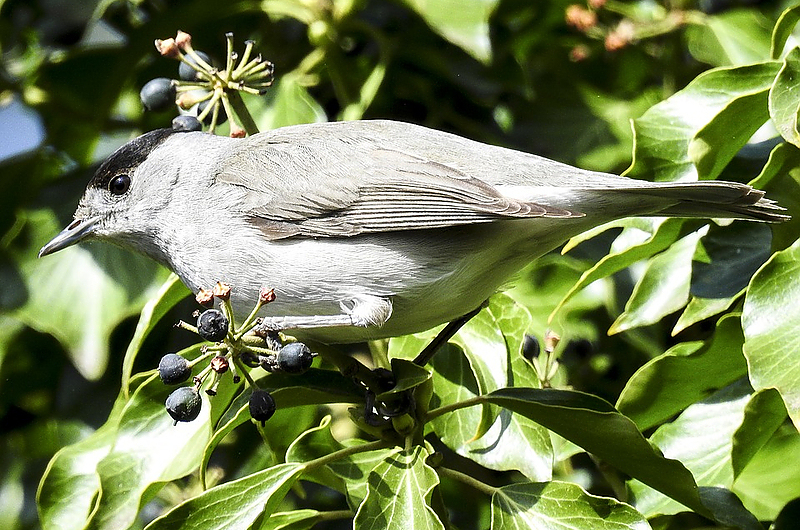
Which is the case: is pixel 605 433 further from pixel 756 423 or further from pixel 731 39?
pixel 731 39

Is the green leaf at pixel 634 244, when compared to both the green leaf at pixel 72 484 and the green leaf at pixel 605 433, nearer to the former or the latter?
the green leaf at pixel 605 433

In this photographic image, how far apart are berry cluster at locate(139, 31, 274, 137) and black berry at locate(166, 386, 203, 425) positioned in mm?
861

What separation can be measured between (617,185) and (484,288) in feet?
1.62

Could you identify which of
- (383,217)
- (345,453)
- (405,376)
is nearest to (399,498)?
(345,453)

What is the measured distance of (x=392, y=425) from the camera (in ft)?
8.50

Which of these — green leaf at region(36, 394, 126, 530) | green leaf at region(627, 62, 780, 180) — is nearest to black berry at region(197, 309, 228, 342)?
green leaf at region(36, 394, 126, 530)

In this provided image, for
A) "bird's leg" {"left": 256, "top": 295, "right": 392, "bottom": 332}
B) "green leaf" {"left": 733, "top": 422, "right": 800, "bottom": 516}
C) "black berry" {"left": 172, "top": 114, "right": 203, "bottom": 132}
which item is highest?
"black berry" {"left": 172, "top": 114, "right": 203, "bottom": 132}

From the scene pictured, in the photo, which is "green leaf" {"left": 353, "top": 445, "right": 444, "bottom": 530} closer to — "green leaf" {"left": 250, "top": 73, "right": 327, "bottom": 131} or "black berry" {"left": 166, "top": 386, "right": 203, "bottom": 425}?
"black berry" {"left": 166, "top": 386, "right": 203, "bottom": 425}

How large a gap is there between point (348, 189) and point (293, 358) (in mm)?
695

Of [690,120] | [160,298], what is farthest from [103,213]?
[690,120]

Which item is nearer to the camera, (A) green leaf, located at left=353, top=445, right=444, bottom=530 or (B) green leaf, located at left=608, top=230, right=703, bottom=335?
(A) green leaf, located at left=353, top=445, right=444, bottom=530

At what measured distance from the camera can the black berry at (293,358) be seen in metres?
2.28

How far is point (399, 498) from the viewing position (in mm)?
2396

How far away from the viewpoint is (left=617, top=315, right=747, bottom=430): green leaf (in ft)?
8.83
